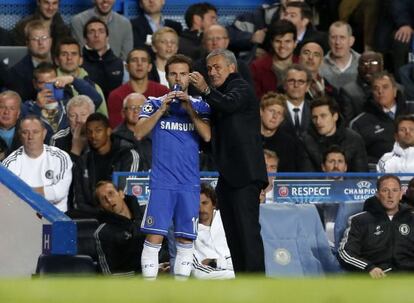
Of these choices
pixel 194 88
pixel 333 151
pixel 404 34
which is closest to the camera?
pixel 194 88

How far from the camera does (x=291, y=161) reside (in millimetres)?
11180

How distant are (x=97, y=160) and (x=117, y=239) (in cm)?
148

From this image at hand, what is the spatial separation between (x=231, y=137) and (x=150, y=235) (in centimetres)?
95

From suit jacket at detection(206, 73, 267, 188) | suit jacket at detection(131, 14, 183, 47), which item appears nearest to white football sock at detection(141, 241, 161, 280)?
suit jacket at detection(206, 73, 267, 188)

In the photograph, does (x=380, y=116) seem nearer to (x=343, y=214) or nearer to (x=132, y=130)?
(x=343, y=214)

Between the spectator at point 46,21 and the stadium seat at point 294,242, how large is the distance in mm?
3939

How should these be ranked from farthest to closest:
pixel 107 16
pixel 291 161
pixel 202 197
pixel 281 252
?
pixel 107 16, pixel 291 161, pixel 281 252, pixel 202 197

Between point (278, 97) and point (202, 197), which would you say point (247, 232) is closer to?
point (202, 197)

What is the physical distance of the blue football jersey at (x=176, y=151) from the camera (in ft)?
26.9

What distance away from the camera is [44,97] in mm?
11570

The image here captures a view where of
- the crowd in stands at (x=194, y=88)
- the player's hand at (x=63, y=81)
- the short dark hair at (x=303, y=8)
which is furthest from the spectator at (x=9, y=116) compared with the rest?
the short dark hair at (x=303, y=8)

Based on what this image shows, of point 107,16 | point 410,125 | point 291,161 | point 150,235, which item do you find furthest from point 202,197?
point 107,16

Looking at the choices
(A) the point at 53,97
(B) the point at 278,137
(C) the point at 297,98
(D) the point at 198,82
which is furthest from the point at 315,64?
(D) the point at 198,82

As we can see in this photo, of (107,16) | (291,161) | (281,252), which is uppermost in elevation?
(107,16)
